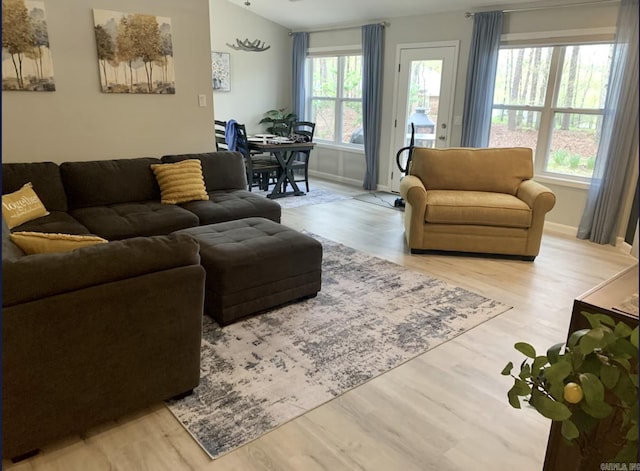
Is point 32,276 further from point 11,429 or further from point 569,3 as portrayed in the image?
point 569,3

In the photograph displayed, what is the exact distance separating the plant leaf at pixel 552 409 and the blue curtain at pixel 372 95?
233 inches

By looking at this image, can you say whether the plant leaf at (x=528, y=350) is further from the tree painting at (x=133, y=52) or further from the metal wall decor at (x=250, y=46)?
the metal wall decor at (x=250, y=46)

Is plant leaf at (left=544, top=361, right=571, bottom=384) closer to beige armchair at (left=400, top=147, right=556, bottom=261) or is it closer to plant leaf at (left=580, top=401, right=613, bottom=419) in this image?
plant leaf at (left=580, top=401, right=613, bottom=419)

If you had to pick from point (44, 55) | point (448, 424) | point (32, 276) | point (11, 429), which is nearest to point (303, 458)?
point (448, 424)

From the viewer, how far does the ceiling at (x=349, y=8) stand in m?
5.12

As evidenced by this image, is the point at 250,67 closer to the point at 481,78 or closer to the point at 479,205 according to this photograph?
the point at 481,78

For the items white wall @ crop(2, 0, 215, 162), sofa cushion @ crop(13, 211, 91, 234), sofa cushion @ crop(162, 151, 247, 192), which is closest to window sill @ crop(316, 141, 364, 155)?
white wall @ crop(2, 0, 215, 162)

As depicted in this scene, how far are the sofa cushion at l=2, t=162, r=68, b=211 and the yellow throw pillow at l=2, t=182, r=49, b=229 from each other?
6 centimetres

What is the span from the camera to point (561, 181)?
16.3 ft

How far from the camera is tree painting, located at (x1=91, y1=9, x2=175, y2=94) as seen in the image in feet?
Answer: 13.0

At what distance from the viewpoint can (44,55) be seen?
3707 mm

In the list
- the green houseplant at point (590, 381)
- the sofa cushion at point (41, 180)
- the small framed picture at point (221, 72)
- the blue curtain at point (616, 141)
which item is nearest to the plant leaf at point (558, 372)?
the green houseplant at point (590, 381)

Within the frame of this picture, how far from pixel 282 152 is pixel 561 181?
3281 millimetres

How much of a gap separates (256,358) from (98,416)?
2.76 feet
